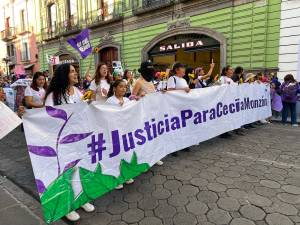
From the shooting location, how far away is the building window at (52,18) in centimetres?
2427

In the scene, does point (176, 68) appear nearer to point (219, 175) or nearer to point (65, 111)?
point (219, 175)

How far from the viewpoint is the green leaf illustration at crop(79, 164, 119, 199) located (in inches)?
115

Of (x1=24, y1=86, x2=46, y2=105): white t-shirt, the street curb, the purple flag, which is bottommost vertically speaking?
the street curb

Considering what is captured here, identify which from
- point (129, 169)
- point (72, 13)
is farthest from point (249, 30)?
point (72, 13)

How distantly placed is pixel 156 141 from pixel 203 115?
1447 mm

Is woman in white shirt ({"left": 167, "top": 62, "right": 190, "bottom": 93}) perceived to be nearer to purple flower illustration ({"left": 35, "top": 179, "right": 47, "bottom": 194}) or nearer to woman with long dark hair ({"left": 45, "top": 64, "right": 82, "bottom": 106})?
woman with long dark hair ({"left": 45, "top": 64, "right": 82, "bottom": 106})

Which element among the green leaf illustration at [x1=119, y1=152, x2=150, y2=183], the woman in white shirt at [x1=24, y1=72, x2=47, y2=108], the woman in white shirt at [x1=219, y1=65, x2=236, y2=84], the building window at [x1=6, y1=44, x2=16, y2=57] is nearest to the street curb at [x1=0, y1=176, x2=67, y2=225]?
the green leaf illustration at [x1=119, y1=152, x2=150, y2=183]

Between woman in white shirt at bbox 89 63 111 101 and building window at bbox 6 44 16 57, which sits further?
building window at bbox 6 44 16 57

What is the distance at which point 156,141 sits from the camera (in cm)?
396

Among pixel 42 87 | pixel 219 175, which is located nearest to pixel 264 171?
pixel 219 175

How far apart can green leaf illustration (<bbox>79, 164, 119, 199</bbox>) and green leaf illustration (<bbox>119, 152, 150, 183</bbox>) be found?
0.54 ft

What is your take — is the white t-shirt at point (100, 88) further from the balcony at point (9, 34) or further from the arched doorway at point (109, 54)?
the balcony at point (9, 34)

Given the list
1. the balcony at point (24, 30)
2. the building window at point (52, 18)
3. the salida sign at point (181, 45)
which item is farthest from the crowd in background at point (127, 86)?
the balcony at point (24, 30)

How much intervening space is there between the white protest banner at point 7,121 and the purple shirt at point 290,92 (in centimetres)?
741
